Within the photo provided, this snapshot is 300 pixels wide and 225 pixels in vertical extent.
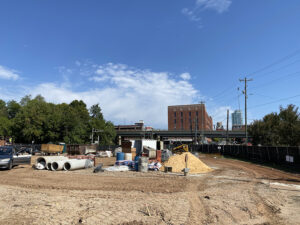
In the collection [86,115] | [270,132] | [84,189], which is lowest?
[84,189]

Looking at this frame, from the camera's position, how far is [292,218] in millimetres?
7234

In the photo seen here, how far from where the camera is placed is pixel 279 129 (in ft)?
109

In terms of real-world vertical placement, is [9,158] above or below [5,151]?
below

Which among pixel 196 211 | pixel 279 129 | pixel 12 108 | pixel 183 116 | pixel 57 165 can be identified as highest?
pixel 183 116

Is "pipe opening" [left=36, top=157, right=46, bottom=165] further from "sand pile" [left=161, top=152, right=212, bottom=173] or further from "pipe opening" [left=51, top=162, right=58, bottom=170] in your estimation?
"sand pile" [left=161, top=152, right=212, bottom=173]

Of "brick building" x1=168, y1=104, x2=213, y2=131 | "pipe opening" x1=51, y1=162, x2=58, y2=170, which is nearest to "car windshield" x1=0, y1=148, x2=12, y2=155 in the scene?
"pipe opening" x1=51, y1=162, x2=58, y2=170

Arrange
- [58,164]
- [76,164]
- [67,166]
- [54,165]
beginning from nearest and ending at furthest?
1. [58,164]
2. [54,165]
3. [67,166]
4. [76,164]

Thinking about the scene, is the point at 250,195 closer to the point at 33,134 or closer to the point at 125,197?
the point at 125,197

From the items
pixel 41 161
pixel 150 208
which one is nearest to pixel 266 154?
pixel 41 161

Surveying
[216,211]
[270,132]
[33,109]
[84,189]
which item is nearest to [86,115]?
[33,109]

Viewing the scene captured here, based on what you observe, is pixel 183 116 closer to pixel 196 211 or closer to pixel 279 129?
pixel 279 129

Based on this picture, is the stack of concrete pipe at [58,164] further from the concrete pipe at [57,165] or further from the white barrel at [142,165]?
the white barrel at [142,165]

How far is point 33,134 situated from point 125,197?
6603 cm

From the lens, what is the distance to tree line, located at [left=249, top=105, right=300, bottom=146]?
104ft
